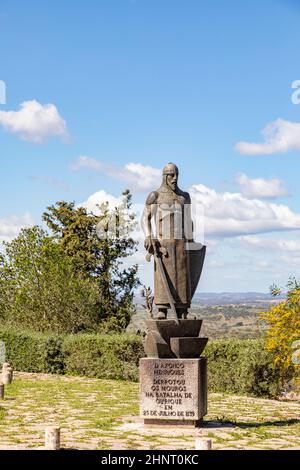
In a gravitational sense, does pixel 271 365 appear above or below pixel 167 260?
below

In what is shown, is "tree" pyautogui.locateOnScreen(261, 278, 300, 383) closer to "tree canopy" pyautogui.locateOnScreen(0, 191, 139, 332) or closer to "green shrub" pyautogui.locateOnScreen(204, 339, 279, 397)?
"green shrub" pyautogui.locateOnScreen(204, 339, 279, 397)

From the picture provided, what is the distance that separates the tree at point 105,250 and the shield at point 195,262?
67.4 feet

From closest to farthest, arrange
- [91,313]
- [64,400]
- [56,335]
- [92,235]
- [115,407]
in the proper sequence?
[115,407], [64,400], [56,335], [91,313], [92,235]

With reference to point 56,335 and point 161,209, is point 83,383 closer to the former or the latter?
point 56,335

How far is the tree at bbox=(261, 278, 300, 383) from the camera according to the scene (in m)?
17.5

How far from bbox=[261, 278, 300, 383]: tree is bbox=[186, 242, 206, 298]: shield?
6109mm

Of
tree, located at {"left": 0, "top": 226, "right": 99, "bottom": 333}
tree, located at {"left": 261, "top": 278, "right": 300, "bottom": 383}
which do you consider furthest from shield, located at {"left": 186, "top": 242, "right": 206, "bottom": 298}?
tree, located at {"left": 0, "top": 226, "right": 99, "bottom": 333}

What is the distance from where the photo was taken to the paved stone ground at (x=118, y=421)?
10.5m

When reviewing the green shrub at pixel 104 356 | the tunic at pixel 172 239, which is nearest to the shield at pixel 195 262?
the tunic at pixel 172 239

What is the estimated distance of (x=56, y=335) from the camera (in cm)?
2420

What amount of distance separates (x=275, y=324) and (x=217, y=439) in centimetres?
764
